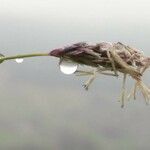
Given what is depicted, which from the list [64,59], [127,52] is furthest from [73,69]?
[127,52]

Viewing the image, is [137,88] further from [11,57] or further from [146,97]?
[11,57]

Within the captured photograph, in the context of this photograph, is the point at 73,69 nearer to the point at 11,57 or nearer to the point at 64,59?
the point at 64,59

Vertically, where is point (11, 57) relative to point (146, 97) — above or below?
above

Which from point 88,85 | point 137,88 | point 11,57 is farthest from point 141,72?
point 11,57

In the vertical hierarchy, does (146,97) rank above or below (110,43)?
Result: below
